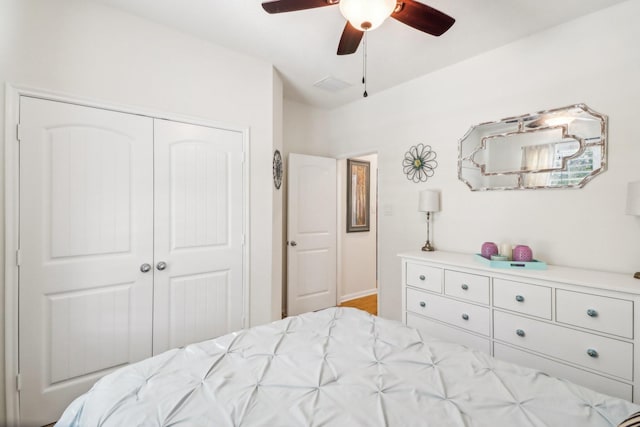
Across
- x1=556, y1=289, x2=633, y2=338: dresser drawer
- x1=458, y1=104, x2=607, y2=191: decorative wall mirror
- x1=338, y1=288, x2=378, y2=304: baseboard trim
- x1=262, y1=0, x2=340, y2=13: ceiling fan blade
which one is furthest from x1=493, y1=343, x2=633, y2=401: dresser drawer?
x1=262, y1=0, x2=340, y2=13: ceiling fan blade

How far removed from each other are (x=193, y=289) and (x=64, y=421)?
1.43 meters

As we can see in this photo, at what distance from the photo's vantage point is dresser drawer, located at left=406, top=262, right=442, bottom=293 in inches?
96.9

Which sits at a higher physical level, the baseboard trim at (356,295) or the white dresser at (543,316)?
the white dresser at (543,316)

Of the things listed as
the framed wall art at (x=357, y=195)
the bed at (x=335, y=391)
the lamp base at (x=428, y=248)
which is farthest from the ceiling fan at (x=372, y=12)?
the framed wall art at (x=357, y=195)

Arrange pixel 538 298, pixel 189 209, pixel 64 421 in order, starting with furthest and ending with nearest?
pixel 189 209, pixel 538 298, pixel 64 421

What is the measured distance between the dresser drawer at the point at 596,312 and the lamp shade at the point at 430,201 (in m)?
1.20

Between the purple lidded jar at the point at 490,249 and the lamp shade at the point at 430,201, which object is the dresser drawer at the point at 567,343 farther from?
the lamp shade at the point at 430,201

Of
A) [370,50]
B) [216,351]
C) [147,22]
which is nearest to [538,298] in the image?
[216,351]

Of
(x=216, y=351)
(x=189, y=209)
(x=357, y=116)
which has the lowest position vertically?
(x=216, y=351)

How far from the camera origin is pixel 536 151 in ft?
7.64

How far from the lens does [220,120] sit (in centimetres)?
259

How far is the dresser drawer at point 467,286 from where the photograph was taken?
7.14 ft

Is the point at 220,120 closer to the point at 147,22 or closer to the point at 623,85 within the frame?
the point at 147,22

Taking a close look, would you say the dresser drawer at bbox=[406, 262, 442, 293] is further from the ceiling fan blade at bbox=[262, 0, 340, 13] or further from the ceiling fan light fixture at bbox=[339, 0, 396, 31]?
the ceiling fan blade at bbox=[262, 0, 340, 13]
